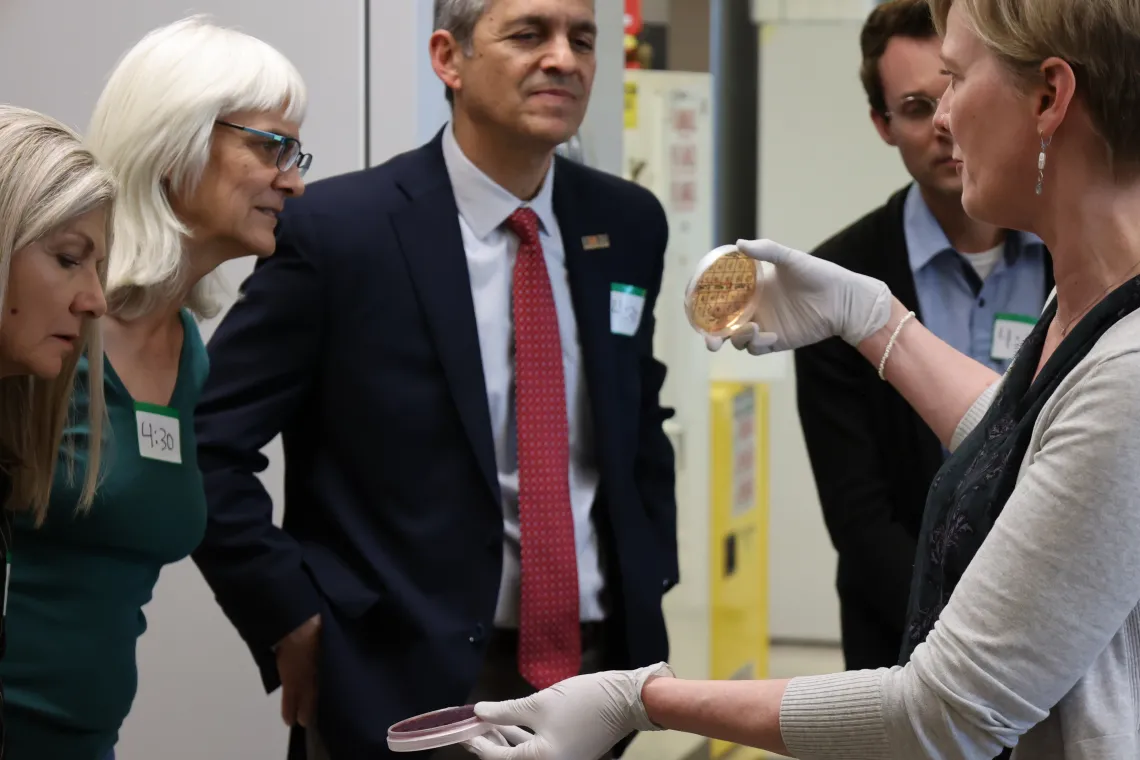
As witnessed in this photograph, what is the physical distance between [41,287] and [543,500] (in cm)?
95

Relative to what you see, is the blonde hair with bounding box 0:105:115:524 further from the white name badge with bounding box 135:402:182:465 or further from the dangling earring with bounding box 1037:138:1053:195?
the dangling earring with bounding box 1037:138:1053:195

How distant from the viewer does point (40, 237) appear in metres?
1.55

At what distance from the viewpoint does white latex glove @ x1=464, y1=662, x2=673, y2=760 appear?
5.11 feet

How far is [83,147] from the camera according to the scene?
5.31 feet

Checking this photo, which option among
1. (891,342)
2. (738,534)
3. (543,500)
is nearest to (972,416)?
(891,342)

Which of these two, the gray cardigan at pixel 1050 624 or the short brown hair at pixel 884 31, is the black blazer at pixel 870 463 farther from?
the gray cardigan at pixel 1050 624

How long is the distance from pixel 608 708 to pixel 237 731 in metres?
1.48

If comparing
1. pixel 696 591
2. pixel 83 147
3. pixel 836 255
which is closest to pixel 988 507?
pixel 83 147

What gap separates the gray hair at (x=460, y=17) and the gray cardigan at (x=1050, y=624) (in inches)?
55.2

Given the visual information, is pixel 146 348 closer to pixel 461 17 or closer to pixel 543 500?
pixel 543 500

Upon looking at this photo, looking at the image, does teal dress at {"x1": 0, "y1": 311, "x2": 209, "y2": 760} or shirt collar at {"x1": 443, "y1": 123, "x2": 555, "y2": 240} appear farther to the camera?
shirt collar at {"x1": 443, "y1": 123, "x2": 555, "y2": 240}

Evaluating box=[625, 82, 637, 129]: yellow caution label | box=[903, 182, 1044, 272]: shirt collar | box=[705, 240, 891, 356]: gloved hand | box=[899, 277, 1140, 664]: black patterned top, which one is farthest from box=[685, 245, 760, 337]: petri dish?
box=[625, 82, 637, 129]: yellow caution label

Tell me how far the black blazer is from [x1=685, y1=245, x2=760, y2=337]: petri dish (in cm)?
49

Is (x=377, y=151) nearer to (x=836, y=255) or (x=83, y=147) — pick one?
(x=836, y=255)
